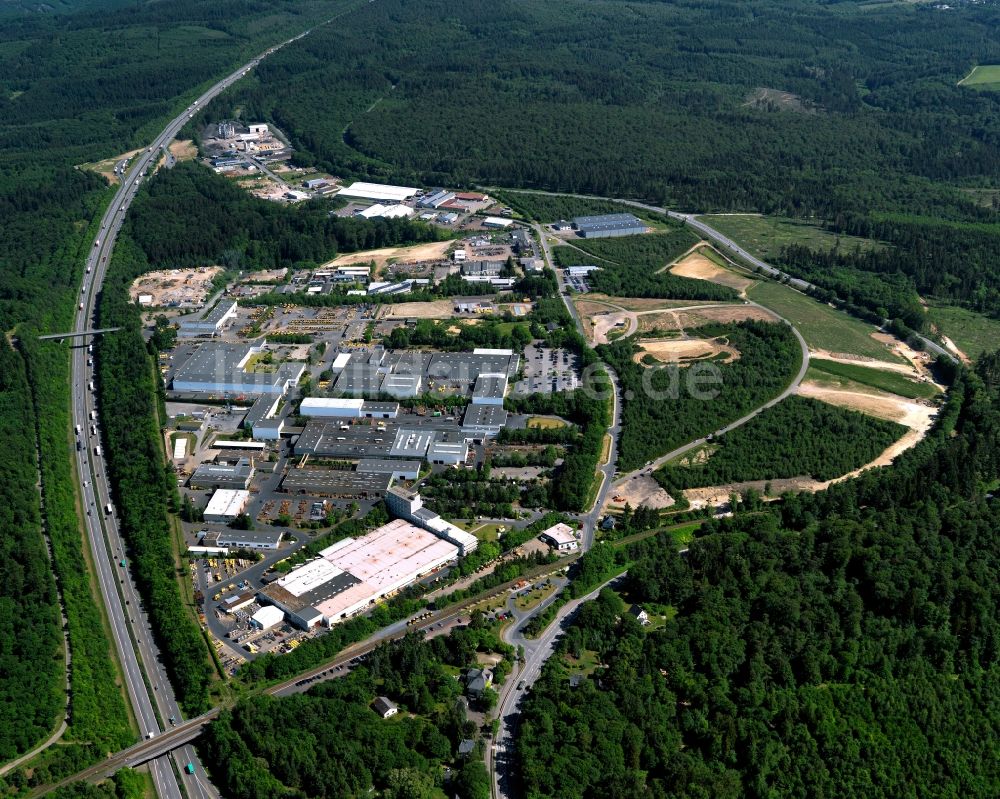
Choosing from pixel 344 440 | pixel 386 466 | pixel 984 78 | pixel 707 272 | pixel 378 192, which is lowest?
pixel 344 440

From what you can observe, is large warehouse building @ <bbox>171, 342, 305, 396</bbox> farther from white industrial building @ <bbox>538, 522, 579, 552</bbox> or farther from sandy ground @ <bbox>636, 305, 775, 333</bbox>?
sandy ground @ <bbox>636, 305, 775, 333</bbox>

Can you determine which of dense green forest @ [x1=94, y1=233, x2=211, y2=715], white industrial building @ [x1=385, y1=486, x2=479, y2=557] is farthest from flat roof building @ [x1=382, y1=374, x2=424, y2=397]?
dense green forest @ [x1=94, y1=233, x2=211, y2=715]

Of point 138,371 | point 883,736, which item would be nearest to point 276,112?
point 138,371

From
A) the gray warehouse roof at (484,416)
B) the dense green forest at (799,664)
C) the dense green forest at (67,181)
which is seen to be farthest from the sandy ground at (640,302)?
the dense green forest at (67,181)

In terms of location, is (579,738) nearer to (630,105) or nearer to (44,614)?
(44,614)

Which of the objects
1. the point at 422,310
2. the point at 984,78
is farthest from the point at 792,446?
the point at 984,78

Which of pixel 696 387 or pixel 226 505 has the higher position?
pixel 696 387

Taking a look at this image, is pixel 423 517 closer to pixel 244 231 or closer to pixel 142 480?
pixel 142 480
